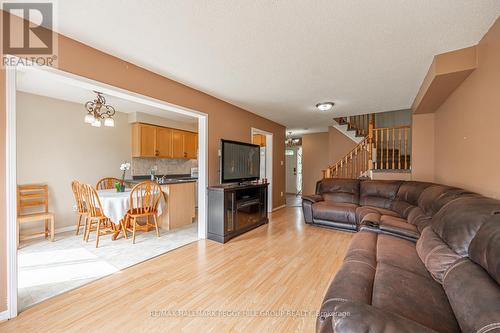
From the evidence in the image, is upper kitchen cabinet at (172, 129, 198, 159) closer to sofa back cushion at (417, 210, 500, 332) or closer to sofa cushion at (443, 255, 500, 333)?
sofa back cushion at (417, 210, 500, 332)

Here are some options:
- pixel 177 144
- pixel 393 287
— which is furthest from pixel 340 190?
pixel 177 144

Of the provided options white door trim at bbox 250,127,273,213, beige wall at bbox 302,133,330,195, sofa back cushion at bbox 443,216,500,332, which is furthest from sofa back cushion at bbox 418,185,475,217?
beige wall at bbox 302,133,330,195

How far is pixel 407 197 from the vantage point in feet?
10.6

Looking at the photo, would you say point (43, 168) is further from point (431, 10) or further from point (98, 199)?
point (431, 10)

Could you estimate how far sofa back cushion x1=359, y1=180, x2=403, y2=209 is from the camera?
12.1 feet

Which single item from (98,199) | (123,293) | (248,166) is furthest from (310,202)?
(98,199)

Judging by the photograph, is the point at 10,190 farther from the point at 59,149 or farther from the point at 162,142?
the point at 162,142

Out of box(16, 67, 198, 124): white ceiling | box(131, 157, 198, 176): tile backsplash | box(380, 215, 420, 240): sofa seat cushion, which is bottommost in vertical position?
box(380, 215, 420, 240): sofa seat cushion

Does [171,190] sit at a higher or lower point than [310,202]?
higher

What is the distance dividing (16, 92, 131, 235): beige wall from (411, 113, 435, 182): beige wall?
19.8 ft

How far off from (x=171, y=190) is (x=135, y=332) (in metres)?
2.61

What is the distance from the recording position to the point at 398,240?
6.65ft

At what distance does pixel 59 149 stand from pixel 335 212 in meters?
5.07

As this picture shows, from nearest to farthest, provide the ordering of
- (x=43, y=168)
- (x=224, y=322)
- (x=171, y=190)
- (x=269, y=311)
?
(x=224, y=322) → (x=269, y=311) → (x=43, y=168) → (x=171, y=190)
